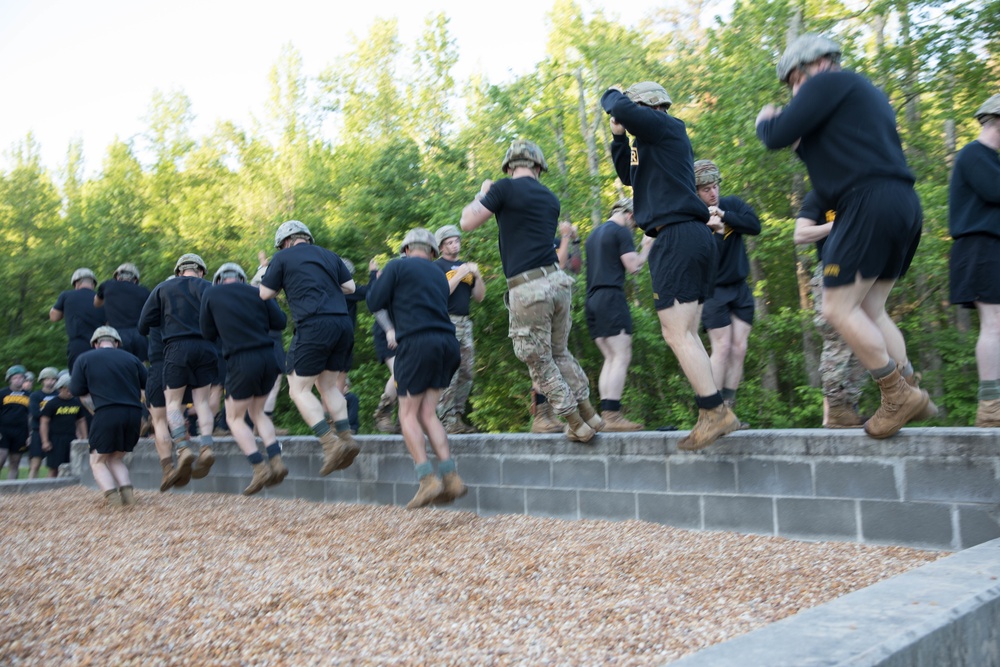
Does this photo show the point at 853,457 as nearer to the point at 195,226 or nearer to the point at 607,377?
the point at 607,377

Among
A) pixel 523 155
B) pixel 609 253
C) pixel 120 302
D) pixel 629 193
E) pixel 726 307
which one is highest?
pixel 629 193

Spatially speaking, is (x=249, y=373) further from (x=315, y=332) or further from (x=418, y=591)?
(x=418, y=591)

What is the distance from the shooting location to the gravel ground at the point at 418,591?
3660 millimetres

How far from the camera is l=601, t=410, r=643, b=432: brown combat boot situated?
23.1 ft

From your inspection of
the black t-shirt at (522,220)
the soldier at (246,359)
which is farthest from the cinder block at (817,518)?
the soldier at (246,359)

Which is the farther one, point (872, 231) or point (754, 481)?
A: point (754, 481)

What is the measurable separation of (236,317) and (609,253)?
141 inches

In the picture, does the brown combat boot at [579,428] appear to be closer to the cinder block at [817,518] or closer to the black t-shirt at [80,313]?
the cinder block at [817,518]

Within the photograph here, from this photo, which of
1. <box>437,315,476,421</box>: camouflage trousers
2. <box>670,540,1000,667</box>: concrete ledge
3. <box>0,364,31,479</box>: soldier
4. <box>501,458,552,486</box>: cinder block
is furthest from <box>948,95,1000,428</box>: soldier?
<box>0,364,31,479</box>: soldier

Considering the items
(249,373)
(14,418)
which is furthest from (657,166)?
(14,418)

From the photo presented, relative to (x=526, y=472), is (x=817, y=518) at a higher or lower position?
lower

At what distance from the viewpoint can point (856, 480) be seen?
492cm

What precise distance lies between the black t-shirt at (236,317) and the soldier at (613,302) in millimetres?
3225

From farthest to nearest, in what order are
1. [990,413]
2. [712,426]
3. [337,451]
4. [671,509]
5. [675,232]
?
1. [337,451]
2. [671,509]
3. [675,232]
4. [712,426]
5. [990,413]
